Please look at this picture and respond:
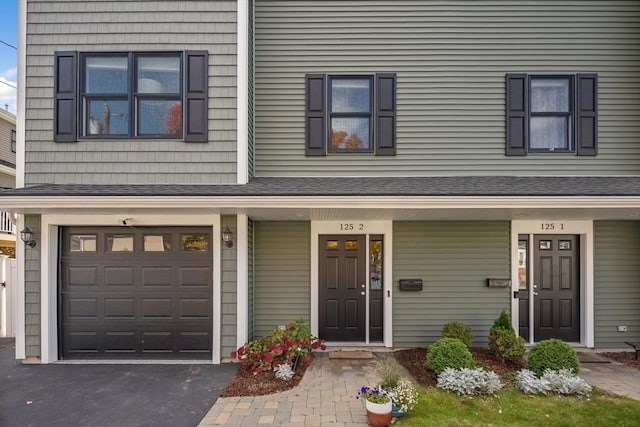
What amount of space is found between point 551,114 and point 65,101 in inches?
298

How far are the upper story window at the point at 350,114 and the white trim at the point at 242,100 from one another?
3.79ft

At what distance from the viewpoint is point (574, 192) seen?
4.96 metres

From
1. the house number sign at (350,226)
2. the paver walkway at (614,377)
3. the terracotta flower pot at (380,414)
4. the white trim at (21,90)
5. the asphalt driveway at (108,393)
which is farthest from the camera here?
the house number sign at (350,226)

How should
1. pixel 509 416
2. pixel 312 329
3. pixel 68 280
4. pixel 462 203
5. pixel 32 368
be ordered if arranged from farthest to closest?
pixel 312 329
pixel 68 280
pixel 32 368
pixel 462 203
pixel 509 416

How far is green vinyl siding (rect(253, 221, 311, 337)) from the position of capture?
6445 mm

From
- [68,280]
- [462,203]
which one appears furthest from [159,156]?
[462,203]

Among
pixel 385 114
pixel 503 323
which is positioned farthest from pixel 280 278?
pixel 503 323

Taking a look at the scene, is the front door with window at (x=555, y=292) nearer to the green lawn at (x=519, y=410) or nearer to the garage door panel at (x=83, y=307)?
the green lawn at (x=519, y=410)

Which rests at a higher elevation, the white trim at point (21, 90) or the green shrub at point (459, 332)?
the white trim at point (21, 90)

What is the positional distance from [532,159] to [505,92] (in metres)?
1.19

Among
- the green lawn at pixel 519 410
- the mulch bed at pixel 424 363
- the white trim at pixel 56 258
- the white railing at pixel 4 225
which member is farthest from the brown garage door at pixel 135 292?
the white railing at pixel 4 225

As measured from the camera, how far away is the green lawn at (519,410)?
384 centimetres

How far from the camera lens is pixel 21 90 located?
18.6 ft

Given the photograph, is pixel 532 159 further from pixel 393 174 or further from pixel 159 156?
pixel 159 156
